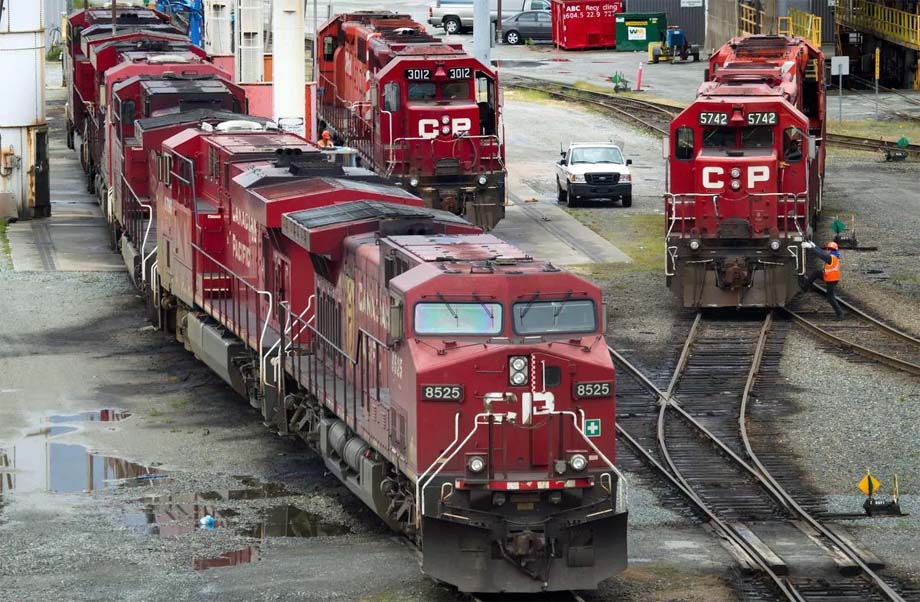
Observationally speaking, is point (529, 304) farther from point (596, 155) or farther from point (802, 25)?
point (802, 25)

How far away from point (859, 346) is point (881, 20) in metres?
39.9

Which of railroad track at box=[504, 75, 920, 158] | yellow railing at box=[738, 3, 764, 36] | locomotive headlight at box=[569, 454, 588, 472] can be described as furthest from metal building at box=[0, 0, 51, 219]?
yellow railing at box=[738, 3, 764, 36]

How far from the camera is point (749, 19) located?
65375mm

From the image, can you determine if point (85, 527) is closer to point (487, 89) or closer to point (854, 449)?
point (854, 449)

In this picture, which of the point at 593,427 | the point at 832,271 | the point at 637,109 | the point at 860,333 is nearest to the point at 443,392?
the point at 593,427

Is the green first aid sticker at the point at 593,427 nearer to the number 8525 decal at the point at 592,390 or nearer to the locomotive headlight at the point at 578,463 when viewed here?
the number 8525 decal at the point at 592,390

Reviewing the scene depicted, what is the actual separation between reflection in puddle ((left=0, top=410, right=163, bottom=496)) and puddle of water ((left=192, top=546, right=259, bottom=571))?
349 centimetres

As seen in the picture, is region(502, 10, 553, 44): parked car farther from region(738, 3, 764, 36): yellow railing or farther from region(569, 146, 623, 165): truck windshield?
region(569, 146, 623, 165): truck windshield

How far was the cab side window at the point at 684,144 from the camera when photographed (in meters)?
31.5

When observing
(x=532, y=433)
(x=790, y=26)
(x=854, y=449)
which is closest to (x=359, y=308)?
(x=532, y=433)

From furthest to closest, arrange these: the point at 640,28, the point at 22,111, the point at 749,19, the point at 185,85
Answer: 1. the point at 640,28
2. the point at 749,19
3. the point at 22,111
4. the point at 185,85

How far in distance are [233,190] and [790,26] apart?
123 feet

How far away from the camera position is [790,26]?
195 feet

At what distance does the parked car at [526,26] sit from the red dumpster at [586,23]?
5.32ft
